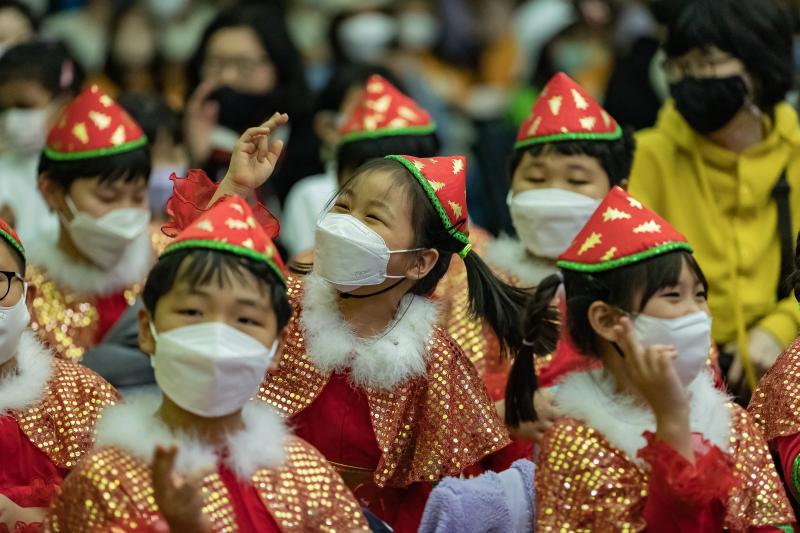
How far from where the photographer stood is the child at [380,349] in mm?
4344

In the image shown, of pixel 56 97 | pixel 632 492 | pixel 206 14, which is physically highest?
pixel 632 492

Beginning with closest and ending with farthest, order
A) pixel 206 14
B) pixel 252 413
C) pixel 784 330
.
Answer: pixel 252 413 → pixel 784 330 → pixel 206 14

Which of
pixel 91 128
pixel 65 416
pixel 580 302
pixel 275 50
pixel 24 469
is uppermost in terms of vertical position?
pixel 580 302

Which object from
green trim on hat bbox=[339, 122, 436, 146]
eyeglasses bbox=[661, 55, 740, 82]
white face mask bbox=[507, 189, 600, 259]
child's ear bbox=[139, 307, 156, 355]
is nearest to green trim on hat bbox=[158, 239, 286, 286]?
child's ear bbox=[139, 307, 156, 355]

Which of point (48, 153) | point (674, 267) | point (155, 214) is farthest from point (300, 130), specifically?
point (674, 267)

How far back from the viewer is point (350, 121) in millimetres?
5980

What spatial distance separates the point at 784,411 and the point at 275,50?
12.2 feet

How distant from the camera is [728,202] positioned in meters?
5.68

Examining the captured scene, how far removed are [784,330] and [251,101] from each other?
9.71 ft

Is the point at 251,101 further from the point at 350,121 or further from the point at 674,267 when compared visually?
the point at 674,267

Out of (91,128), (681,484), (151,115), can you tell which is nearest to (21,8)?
(151,115)

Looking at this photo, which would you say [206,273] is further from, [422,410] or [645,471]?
[645,471]

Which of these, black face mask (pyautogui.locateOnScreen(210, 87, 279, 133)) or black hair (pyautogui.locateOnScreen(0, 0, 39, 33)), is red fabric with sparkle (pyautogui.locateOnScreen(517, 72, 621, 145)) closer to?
black face mask (pyautogui.locateOnScreen(210, 87, 279, 133))

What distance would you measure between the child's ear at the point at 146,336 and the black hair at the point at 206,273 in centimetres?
3
